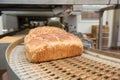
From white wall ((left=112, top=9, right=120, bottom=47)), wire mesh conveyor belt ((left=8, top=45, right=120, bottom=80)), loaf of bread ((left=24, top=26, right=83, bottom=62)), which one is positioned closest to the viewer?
wire mesh conveyor belt ((left=8, top=45, right=120, bottom=80))

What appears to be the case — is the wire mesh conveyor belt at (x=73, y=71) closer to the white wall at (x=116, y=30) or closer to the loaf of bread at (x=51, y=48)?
the loaf of bread at (x=51, y=48)

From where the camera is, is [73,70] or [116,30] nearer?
[73,70]

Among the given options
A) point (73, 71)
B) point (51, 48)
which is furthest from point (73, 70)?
point (51, 48)

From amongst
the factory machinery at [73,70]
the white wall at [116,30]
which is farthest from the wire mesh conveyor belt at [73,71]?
the white wall at [116,30]

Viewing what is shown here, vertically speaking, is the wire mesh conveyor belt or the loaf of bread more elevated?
the loaf of bread

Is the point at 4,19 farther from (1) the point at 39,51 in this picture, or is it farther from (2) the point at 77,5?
(1) the point at 39,51

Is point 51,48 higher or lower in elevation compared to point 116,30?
higher

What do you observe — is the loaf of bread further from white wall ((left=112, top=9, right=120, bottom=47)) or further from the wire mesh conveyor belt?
white wall ((left=112, top=9, right=120, bottom=47))

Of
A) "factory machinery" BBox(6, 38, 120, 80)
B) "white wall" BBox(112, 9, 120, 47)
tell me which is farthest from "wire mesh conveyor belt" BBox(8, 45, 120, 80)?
"white wall" BBox(112, 9, 120, 47)

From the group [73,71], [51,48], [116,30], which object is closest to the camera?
[73,71]

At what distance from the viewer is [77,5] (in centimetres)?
93

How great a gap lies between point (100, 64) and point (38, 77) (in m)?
0.23

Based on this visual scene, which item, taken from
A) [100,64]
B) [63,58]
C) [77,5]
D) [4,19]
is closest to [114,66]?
[100,64]

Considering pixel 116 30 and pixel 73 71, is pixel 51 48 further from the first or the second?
pixel 116 30
